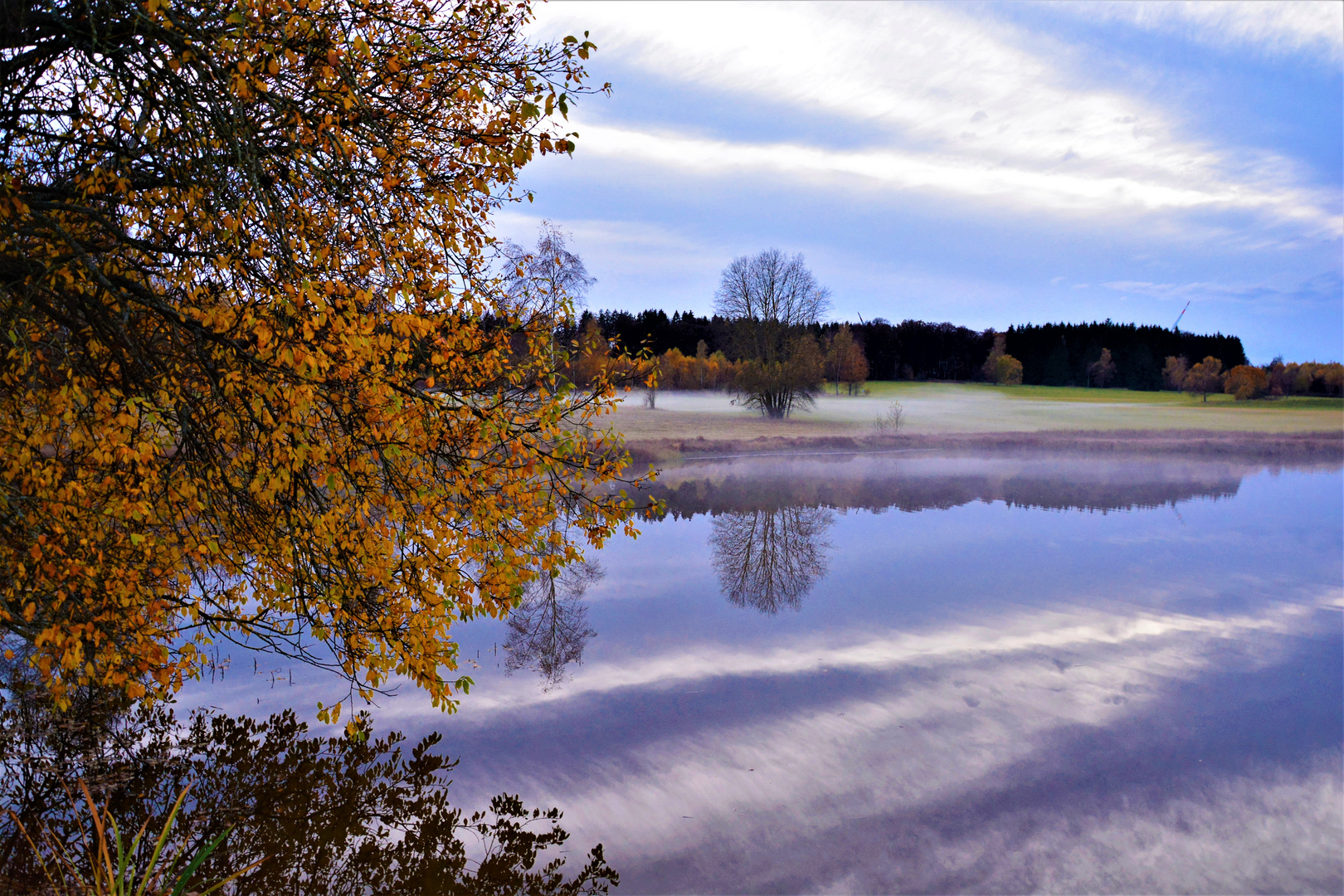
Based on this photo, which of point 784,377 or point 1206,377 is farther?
point 1206,377

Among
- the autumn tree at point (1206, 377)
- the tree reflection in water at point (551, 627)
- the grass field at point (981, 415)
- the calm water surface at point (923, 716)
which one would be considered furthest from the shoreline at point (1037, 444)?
the autumn tree at point (1206, 377)

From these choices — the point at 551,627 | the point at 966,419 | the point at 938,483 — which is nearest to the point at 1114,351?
the point at 966,419

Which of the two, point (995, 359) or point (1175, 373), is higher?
point (995, 359)

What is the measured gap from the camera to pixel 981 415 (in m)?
69.3

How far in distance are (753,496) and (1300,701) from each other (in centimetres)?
1901

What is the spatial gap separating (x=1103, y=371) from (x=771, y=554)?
10593 cm

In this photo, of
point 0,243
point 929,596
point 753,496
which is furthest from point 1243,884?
point 753,496

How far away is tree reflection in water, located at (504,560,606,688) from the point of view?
12695 mm

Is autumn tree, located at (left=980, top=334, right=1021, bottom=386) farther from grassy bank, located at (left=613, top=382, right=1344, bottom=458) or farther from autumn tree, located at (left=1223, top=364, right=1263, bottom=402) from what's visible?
autumn tree, located at (left=1223, top=364, right=1263, bottom=402)

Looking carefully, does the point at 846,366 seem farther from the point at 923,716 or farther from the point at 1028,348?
the point at 923,716

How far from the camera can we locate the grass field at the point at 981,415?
51.8 m

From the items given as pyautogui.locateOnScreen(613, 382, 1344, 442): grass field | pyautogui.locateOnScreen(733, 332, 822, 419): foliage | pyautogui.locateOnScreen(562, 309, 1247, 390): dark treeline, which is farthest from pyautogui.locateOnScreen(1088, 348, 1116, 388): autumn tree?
pyautogui.locateOnScreen(733, 332, 822, 419): foliage

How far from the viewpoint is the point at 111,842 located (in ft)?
23.5

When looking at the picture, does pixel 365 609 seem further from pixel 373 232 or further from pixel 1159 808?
pixel 1159 808
